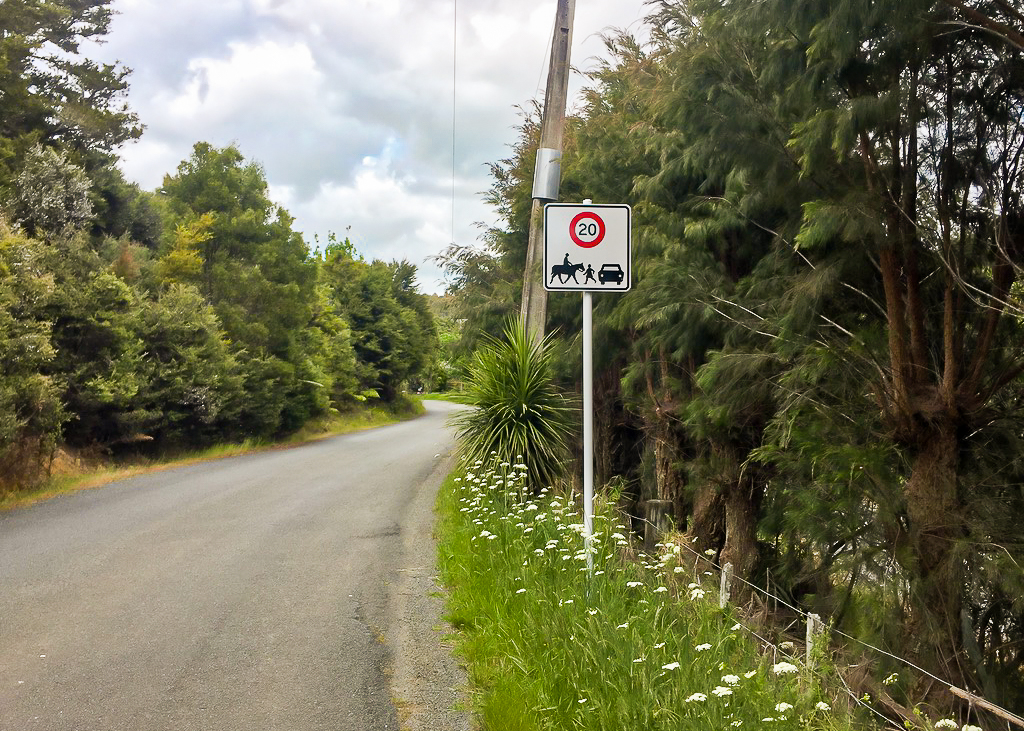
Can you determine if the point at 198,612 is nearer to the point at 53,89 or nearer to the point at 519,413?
the point at 519,413

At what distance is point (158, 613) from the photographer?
6.89 m

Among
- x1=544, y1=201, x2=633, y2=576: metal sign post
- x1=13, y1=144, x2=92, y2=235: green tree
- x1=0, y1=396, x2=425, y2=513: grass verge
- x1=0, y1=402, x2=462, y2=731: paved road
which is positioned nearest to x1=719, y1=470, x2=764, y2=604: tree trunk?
x1=0, y1=402, x2=462, y2=731: paved road

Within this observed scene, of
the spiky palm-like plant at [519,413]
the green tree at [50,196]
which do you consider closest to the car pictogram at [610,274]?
the spiky palm-like plant at [519,413]

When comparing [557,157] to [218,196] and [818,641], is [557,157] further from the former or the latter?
[218,196]

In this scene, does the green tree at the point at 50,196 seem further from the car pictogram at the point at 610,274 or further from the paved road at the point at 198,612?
the car pictogram at the point at 610,274

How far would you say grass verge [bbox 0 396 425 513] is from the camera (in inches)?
534

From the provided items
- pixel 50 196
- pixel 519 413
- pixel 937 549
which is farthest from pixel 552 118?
pixel 50 196

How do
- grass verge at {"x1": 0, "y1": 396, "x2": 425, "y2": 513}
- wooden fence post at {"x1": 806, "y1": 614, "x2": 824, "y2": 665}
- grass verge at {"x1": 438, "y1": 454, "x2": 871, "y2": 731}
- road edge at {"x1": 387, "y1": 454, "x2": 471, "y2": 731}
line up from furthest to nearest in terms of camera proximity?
grass verge at {"x1": 0, "y1": 396, "x2": 425, "y2": 513}
wooden fence post at {"x1": 806, "y1": 614, "x2": 824, "y2": 665}
road edge at {"x1": 387, "y1": 454, "x2": 471, "y2": 731}
grass verge at {"x1": 438, "y1": 454, "x2": 871, "y2": 731}

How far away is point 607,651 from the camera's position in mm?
4672

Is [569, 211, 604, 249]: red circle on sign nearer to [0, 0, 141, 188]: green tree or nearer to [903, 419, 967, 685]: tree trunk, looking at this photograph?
[903, 419, 967, 685]: tree trunk

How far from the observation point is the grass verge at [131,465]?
13.6 m

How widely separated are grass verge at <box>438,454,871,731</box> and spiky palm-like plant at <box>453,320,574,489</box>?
425 cm

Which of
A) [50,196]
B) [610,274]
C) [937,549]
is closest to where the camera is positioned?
[610,274]

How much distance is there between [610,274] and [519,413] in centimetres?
606
